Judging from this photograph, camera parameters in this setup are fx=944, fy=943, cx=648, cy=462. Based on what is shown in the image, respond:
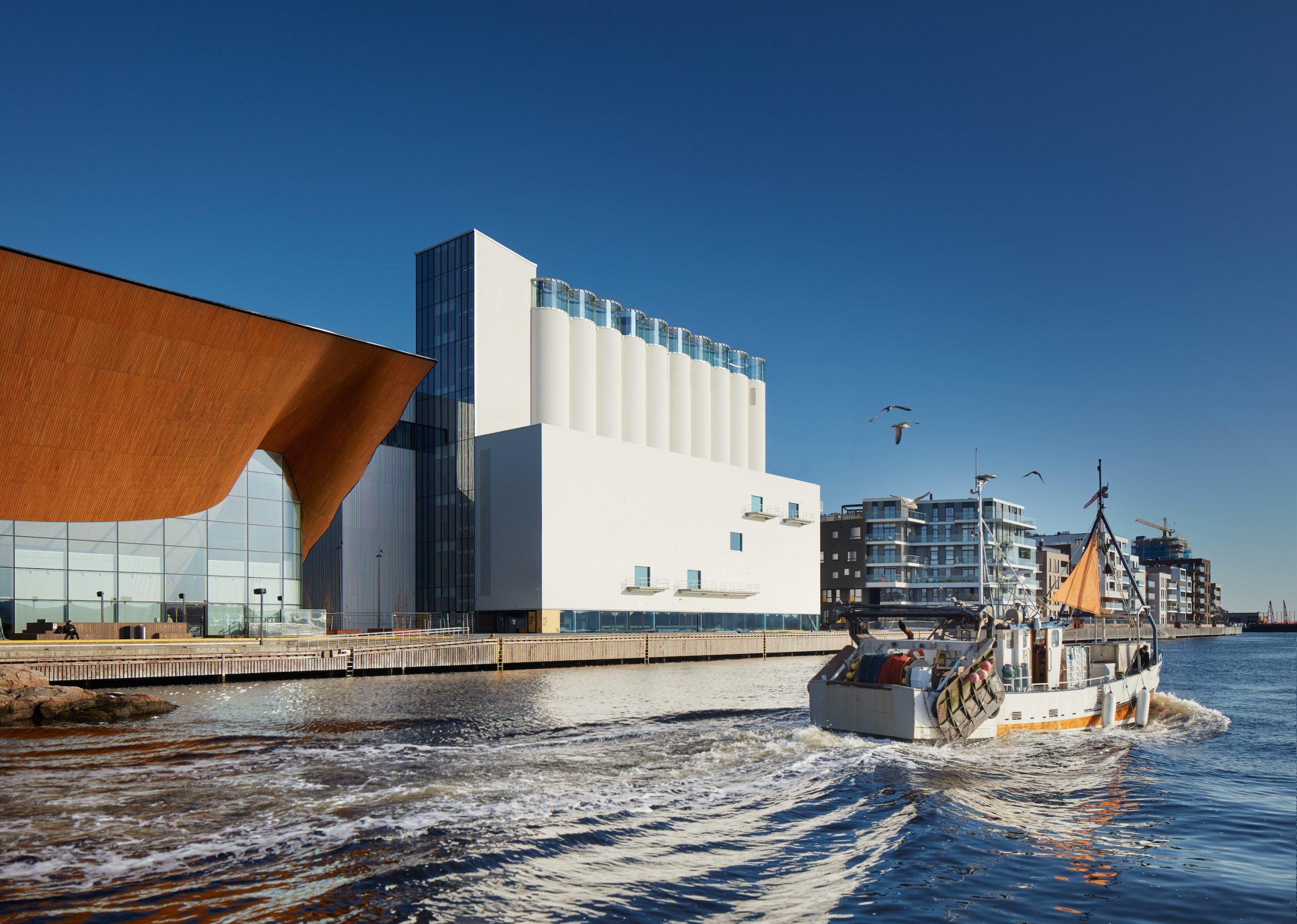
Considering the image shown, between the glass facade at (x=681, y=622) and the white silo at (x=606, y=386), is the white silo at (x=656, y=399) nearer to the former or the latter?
the white silo at (x=606, y=386)

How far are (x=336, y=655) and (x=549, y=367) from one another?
3615 cm

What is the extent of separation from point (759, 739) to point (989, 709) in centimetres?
642

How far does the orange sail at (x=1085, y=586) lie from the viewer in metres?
41.9

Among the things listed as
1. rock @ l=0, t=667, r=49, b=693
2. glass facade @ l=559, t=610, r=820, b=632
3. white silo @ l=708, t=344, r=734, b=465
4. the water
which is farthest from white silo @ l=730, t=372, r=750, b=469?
rock @ l=0, t=667, r=49, b=693

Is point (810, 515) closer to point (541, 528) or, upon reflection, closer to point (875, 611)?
point (541, 528)

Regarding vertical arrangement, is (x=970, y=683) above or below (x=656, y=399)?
below

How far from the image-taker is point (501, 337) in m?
74.4

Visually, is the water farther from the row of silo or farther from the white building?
the row of silo

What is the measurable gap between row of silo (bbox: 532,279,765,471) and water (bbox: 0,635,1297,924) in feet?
172

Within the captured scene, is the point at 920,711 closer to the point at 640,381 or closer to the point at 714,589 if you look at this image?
the point at 714,589

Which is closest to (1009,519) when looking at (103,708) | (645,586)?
(645,586)

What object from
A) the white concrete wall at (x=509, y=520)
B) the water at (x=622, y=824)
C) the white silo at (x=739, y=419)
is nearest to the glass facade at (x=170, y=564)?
the white concrete wall at (x=509, y=520)

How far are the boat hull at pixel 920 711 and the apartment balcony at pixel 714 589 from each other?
1793 inches

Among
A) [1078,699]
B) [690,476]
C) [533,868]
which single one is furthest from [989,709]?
[690,476]
